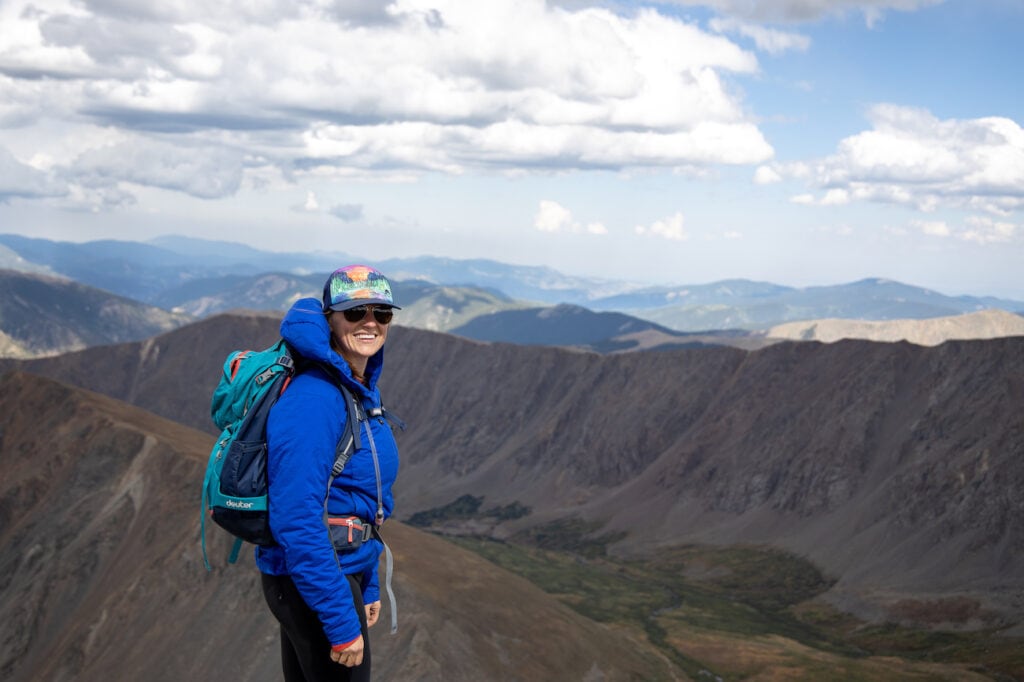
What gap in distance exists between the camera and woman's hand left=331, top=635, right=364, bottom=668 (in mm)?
8484

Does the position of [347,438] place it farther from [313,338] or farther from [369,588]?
[369,588]

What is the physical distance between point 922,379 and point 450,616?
11706cm

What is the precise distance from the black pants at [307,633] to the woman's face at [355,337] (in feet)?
7.16

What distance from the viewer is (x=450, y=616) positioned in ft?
179

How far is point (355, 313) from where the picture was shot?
9.27 metres

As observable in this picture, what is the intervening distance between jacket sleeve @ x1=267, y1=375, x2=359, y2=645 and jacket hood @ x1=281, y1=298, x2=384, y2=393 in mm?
247

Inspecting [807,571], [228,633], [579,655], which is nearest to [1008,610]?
[807,571]

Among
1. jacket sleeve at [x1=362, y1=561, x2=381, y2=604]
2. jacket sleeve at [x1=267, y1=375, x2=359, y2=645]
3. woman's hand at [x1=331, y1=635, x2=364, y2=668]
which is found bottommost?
woman's hand at [x1=331, y1=635, x2=364, y2=668]

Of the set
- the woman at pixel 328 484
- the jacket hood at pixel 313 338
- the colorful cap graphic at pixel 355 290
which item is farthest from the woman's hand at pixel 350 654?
the colorful cap graphic at pixel 355 290

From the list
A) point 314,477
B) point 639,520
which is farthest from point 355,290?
point 639,520

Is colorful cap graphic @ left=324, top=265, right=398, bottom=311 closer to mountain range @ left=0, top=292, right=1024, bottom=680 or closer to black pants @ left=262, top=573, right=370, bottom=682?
black pants @ left=262, top=573, right=370, bottom=682

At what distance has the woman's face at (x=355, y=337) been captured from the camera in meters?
9.26

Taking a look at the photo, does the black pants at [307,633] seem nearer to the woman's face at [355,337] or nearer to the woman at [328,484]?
the woman at [328,484]

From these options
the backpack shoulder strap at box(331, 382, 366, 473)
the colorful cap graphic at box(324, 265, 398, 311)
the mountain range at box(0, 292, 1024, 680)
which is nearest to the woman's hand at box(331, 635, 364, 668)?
the backpack shoulder strap at box(331, 382, 366, 473)
